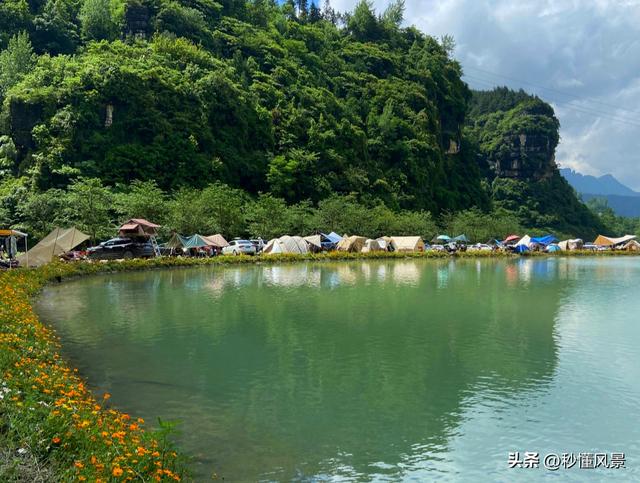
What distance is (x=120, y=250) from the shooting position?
37062mm

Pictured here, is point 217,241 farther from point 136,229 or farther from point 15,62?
point 15,62

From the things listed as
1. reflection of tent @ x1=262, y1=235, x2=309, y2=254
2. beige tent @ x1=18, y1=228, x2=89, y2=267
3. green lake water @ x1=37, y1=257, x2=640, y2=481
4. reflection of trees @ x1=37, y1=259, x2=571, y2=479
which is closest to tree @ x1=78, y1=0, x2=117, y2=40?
reflection of tent @ x1=262, y1=235, x2=309, y2=254

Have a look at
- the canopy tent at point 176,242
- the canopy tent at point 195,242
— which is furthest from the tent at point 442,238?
the canopy tent at point 176,242

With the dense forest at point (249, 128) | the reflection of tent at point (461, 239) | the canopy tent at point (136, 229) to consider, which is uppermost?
the dense forest at point (249, 128)

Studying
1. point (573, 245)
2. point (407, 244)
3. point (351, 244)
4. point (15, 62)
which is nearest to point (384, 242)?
point (407, 244)

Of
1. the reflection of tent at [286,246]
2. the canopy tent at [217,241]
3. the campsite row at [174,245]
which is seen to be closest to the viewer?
the campsite row at [174,245]

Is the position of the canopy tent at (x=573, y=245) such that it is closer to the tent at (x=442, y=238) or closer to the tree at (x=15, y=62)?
the tent at (x=442, y=238)

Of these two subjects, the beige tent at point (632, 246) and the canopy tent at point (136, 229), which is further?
the beige tent at point (632, 246)

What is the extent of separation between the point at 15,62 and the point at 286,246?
56468 mm

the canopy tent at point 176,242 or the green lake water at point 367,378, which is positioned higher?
the canopy tent at point 176,242

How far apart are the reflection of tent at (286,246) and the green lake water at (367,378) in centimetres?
2754

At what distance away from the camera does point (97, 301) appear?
19.7 m

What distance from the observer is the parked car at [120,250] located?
36.0 metres

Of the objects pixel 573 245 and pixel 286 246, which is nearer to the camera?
pixel 286 246
